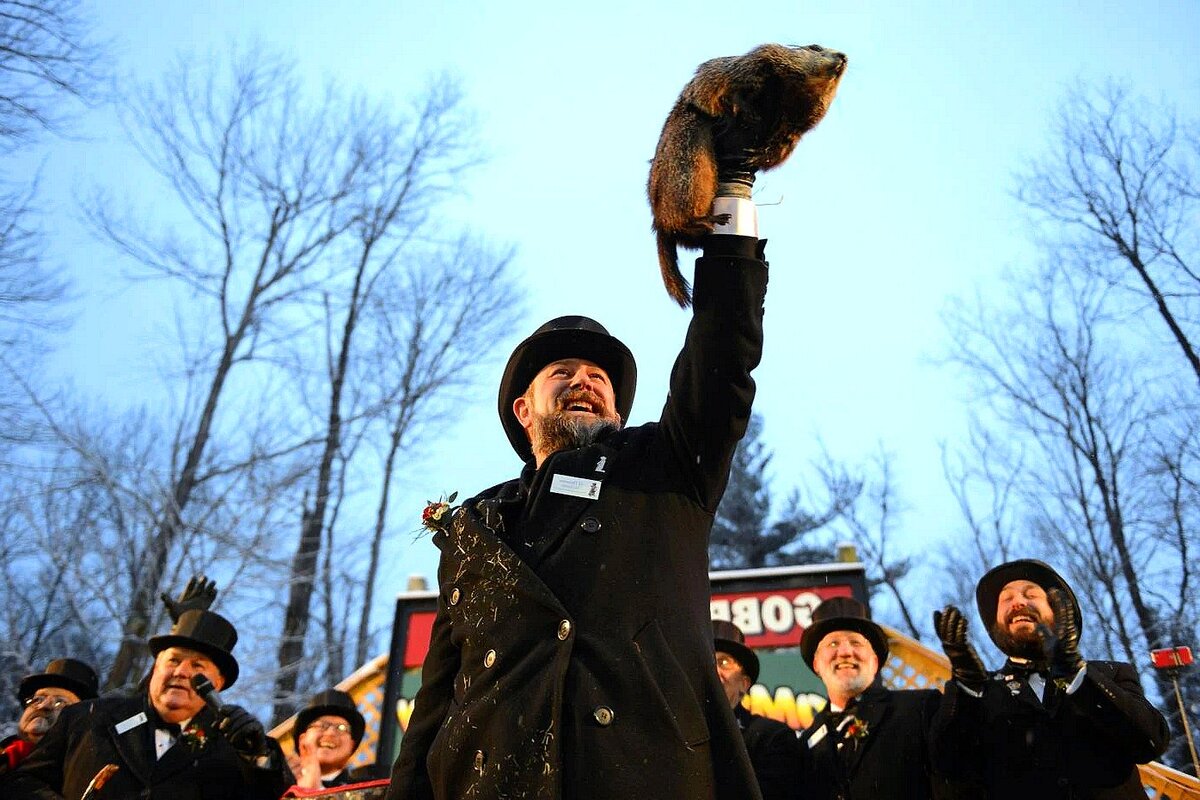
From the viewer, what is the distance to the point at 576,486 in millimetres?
2738

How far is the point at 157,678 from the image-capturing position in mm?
4707

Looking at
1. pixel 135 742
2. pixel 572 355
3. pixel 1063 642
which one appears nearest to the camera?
pixel 572 355

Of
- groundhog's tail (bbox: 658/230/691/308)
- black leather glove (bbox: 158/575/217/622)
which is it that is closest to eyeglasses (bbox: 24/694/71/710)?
black leather glove (bbox: 158/575/217/622)

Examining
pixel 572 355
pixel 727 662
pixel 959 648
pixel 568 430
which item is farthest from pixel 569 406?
pixel 727 662

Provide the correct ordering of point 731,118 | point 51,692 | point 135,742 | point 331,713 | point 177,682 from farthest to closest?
1. point 331,713
2. point 51,692
3. point 177,682
4. point 135,742
5. point 731,118

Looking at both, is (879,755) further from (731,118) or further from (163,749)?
(163,749)

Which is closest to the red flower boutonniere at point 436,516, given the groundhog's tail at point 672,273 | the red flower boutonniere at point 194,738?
the groundhog's tail at point 672,273

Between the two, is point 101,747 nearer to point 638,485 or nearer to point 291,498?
point 638,485

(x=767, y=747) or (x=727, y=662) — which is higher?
(x=727, y=662)

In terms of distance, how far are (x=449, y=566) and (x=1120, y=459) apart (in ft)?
40.4

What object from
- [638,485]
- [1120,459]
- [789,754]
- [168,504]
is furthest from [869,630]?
[1120,459]

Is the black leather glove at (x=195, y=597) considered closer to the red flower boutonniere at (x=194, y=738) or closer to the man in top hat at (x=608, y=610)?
the red flower boutonniere at (x=194, y=738)

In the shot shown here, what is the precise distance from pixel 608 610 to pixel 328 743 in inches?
183

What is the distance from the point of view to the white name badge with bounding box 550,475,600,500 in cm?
270
